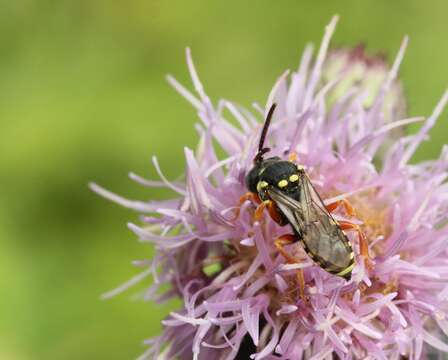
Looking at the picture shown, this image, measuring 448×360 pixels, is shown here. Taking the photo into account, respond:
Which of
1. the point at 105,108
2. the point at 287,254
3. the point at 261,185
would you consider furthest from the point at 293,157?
the point at 105,108

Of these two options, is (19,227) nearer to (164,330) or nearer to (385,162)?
(164,330)

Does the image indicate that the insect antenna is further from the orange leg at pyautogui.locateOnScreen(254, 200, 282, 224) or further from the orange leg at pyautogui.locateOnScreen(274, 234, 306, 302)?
the orange leg at pyautogui.locateOnScreen(274, 234, 306, 302)

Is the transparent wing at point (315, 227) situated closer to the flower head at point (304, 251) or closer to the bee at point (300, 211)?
the bee at point (300, 211)

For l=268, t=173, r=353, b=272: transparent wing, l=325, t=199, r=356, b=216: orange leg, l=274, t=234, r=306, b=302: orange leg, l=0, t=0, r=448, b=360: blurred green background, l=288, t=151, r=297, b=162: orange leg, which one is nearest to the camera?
l=268, t=173, r=353, b=272: transparent wing

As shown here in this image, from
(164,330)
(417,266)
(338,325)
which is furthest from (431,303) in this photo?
(164,330)

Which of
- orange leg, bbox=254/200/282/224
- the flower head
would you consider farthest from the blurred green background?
orange leg, bbox=254/200/282/224
